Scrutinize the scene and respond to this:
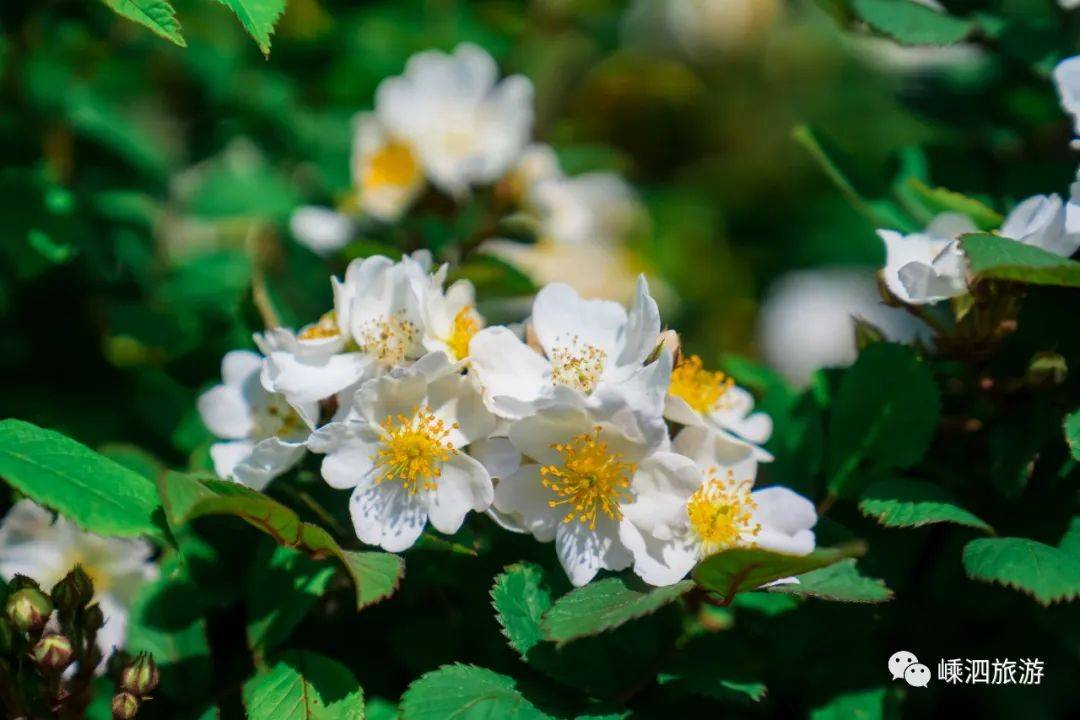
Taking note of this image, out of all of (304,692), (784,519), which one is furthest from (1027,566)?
(304,692)

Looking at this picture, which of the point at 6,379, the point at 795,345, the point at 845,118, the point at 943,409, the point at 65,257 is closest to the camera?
the point at 943,409

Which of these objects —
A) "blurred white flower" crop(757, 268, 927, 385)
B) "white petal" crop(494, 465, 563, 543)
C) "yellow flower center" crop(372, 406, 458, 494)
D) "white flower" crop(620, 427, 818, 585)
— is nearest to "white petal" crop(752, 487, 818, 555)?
"white flower" crop(620, 427, 818, 585)

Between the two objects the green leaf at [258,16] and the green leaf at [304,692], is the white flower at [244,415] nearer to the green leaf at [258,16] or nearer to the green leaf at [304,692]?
the green leaf at [304,692]

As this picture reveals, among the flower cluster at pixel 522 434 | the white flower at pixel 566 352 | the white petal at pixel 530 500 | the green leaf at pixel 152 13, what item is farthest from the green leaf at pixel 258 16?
the white petal at pixel 530 500

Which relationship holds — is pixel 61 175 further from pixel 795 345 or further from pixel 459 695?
pixel 795 345

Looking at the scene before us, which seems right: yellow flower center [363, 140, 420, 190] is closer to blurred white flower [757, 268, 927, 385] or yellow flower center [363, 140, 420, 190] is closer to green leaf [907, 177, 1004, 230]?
green leaf [907, 177, 1004, 230]

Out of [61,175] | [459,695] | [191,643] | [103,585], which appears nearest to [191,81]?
[61,175]

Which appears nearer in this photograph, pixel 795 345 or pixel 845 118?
pixel 795 345
